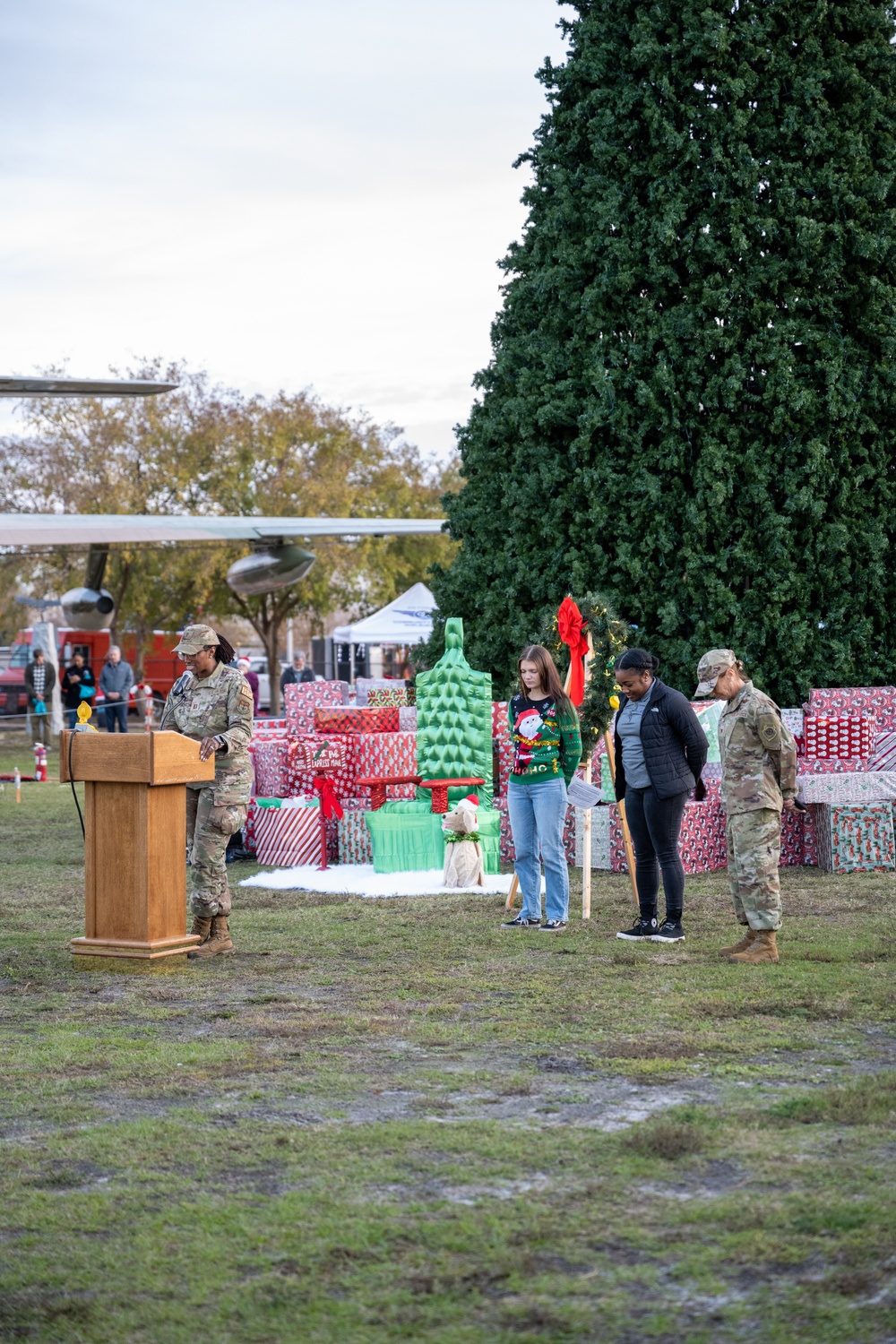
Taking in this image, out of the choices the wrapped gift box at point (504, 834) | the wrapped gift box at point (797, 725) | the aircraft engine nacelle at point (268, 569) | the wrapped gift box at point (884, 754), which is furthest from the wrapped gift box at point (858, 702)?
the aircraft engine nacelle at point (268, 569)

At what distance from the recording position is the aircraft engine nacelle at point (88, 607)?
29.7 meters

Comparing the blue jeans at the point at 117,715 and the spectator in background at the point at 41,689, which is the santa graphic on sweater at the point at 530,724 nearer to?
the blue jeans at the point at 117,715

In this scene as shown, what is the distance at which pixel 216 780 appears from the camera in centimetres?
844

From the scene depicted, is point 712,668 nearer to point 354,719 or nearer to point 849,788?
point 849,788

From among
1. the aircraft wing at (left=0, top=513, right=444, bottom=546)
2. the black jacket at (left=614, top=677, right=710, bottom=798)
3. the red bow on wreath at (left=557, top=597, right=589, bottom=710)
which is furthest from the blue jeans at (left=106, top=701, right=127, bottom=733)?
the black jacket at (left=614, top=677, right=710, bottom=798)

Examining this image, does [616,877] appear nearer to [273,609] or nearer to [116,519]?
[116,519]

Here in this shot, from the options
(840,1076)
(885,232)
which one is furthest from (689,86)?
(840,1076)

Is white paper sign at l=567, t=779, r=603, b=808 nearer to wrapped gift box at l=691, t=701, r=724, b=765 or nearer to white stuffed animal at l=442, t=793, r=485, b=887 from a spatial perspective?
white stuffed animal at l=442, t=793, r=485, b=887

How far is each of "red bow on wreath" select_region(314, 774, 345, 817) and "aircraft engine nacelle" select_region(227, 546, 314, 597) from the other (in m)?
17.4

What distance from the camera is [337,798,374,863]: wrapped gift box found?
12.7 metres

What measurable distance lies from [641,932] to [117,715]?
18.8m

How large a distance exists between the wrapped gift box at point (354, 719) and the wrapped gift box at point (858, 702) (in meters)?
3.99

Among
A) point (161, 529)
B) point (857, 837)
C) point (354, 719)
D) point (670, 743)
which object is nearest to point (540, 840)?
point (670, 743)

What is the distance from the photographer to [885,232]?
47.5 feet
